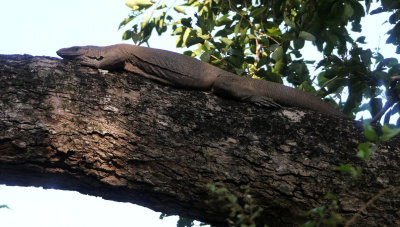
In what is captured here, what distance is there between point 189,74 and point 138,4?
1.50 metres

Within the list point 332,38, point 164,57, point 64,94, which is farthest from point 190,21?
point 64,94

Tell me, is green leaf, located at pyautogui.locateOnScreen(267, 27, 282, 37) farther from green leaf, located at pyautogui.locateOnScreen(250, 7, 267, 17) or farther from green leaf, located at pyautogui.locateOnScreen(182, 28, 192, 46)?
green leaf, located at pyautogui.locateOnScreen(182, 28, 192, 46)

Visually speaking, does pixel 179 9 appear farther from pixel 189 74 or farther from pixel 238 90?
pixel 238 90

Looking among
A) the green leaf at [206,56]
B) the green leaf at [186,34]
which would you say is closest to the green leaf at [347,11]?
the green leaf at [206,56]

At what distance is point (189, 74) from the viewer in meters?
4.90

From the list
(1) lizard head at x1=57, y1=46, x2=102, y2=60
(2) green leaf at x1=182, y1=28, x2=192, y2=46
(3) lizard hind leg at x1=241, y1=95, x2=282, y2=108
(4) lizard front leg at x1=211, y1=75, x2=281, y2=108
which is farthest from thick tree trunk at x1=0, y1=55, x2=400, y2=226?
(2) green leaf at x1=182, y1=28, x2=192, y2=46

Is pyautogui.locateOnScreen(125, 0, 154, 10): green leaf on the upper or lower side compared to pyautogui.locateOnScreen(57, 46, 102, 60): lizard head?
upper

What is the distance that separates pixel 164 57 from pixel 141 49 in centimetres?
36

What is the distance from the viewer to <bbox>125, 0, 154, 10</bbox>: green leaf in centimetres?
578

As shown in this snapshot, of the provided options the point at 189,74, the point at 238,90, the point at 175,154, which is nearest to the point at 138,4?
the point at 189,74

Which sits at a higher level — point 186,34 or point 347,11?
point 347,11

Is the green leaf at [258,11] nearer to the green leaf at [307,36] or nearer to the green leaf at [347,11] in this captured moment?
the green leaf at [307,36]

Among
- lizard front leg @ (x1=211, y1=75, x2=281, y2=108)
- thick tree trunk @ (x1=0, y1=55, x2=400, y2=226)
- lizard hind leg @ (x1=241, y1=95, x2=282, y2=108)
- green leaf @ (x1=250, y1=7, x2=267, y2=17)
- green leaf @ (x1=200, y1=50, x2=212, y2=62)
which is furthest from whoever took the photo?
green leaf @ (x1=200, y1=50, x2=212, y2=62)

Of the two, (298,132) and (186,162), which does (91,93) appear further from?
(298,132)
